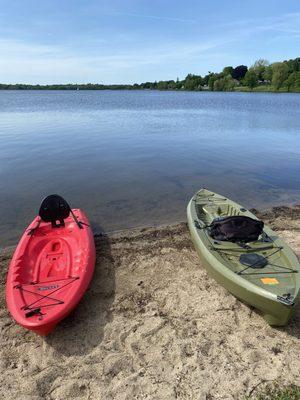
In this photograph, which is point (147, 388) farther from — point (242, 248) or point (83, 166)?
point (83, 166)

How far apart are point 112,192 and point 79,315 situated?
735 centimetres

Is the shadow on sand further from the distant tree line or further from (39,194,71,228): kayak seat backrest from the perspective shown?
the distant tree line

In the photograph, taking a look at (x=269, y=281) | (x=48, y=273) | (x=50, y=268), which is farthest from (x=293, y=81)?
(x=48, y=273)

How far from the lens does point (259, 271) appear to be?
6.09 metres

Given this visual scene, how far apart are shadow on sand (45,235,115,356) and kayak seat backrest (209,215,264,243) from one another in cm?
251

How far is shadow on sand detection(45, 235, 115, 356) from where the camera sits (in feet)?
17.5

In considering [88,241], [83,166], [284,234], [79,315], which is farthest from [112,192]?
[79,315]

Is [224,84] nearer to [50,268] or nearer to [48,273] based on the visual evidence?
[50,268]

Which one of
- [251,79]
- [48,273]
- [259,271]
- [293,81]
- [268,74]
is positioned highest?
[268,74]

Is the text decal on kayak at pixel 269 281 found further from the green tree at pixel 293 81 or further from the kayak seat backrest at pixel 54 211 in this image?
the green tree at pixel 293 81

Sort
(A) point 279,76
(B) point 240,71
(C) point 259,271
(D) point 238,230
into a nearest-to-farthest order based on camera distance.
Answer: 1. (C) point 259,271
2. (D) point 238,230
3. (A) point 279,76
4. (B) point 240,71

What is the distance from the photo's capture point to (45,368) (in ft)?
16.0

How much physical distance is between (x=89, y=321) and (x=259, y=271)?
10.5 feet

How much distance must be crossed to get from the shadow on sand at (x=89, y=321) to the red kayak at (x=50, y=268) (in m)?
0.30
